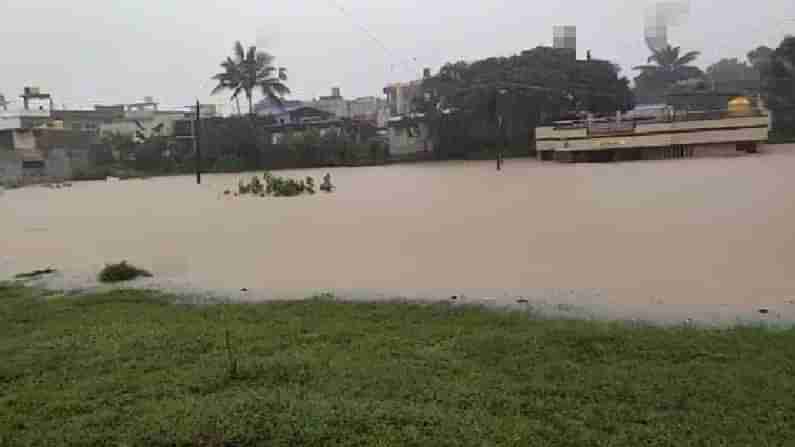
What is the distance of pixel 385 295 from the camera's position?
273 inches

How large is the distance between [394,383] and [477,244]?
678 cm

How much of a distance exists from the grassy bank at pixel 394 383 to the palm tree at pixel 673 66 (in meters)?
53.9

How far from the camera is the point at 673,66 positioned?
2148 inches

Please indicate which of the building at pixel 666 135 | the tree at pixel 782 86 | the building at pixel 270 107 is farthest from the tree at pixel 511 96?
the building at pixel 270 107

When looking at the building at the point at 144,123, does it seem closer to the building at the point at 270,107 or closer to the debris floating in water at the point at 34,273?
the building at the point at 270,107

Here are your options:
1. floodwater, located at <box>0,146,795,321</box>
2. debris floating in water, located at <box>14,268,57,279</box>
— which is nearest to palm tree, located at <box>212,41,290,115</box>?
floodwater, located at <box>0,146,795,321</box>

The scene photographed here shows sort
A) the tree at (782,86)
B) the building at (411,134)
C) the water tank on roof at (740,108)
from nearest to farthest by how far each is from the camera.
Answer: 1. the water tank on roof at (740,108)
2. the tree at (782,86)
3. the building at (411,134)

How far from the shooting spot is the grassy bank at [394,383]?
287cm

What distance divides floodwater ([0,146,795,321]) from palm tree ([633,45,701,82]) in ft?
116

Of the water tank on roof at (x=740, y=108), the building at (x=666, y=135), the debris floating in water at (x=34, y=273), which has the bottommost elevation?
the debris floating in water at (x=34, y=273)

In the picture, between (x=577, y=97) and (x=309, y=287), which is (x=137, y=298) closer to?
(x=309, y=287)

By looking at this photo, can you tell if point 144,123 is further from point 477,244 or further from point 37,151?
point 477,244

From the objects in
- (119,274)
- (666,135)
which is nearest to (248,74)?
(666,135)

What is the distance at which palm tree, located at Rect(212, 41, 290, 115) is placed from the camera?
1598 inches
